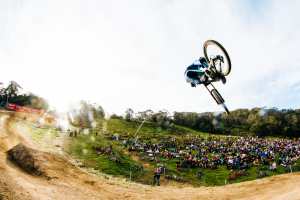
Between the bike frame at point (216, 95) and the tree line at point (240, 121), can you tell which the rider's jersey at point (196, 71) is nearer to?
the bike frame at point (216, 95)

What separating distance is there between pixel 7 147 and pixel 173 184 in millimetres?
15689

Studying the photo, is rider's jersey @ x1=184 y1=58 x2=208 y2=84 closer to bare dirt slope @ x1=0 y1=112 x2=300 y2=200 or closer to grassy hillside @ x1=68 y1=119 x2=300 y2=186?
bare dirt slope @ x1=0 y1=112 x2=300 y2=200

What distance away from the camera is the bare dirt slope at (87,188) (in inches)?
653

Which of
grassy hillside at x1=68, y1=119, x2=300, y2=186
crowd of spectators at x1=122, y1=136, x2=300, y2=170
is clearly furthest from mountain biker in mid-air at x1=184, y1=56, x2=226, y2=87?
crowd of spectators at x1=122, y1=136, x2=300, y2=170

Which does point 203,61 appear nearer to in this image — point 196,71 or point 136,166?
point 196,71

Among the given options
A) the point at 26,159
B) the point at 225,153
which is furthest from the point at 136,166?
the point at 26,159

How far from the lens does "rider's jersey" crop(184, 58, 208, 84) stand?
11510mm

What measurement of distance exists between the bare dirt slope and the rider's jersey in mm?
8109

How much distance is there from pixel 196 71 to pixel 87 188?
465 inches

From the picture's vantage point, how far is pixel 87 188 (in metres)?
20.0

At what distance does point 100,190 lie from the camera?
1998 centimetres

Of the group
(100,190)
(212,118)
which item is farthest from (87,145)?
(212,118)

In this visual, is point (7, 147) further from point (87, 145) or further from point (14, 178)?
point (87, 145)

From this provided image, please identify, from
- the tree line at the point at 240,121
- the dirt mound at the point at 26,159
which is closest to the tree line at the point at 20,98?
the tree line at the point at 240,121
